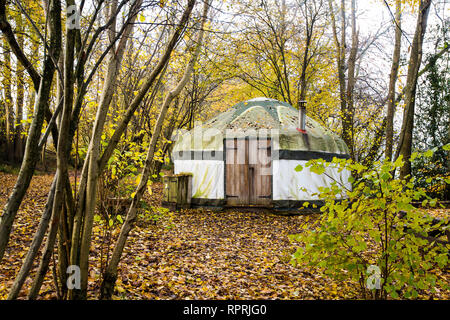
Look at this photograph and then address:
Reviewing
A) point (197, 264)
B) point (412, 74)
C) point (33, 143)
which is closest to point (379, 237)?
point (33, 143)

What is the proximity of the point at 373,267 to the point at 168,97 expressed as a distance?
1.89 meters

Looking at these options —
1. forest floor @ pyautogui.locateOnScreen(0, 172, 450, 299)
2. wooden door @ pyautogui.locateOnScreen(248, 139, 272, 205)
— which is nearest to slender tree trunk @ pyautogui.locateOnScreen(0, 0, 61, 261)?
forest floor @ pyautogui.locateOnScreen(0, 172, 450, 299)

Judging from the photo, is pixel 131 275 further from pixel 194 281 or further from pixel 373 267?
pixel 373 267

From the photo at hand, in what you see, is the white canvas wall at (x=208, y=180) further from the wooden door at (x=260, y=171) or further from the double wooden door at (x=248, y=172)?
the wooden door at (x=260, y=171)

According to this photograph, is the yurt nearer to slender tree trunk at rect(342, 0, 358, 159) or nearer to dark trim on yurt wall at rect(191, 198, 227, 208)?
dark trim on yurt wall at rect(191, 198, 227, 208)

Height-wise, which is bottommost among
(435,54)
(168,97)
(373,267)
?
(373,267)

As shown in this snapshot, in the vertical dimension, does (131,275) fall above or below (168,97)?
below

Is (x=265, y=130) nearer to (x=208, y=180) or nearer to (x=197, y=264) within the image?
(x=208, y=180)

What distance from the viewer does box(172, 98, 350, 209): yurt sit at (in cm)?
772

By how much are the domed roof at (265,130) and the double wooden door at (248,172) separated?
0.29 metres
